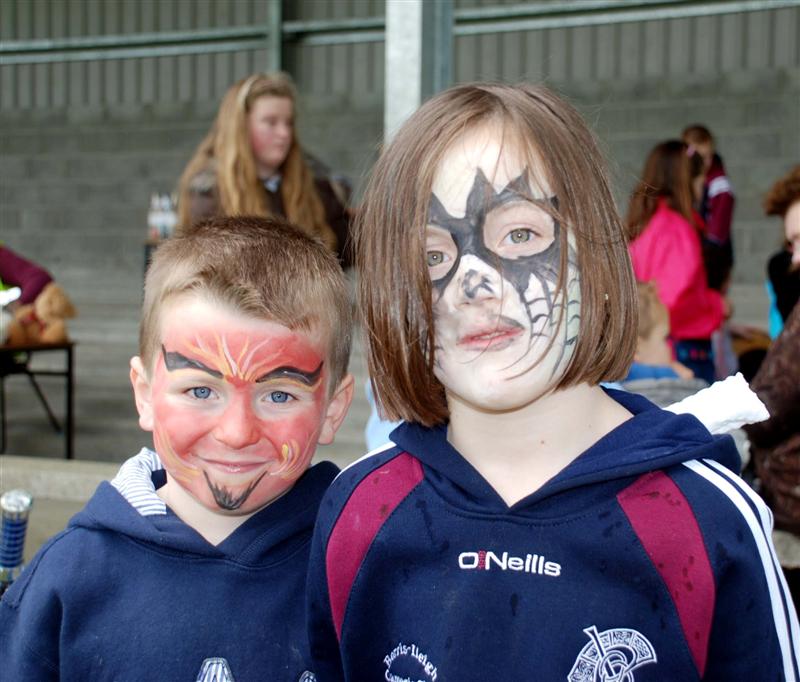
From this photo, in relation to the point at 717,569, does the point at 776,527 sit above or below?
below

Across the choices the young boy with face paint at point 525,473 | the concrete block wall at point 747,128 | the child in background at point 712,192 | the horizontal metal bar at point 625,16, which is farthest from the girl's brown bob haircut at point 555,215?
the concrete block wall at point 747,128

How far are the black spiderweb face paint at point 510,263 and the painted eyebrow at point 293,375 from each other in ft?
1.00

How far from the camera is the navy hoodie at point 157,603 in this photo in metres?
1.46

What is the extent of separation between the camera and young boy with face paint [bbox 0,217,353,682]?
146 centimetres

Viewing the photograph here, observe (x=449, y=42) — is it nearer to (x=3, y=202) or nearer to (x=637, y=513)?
(x=637, y=513)

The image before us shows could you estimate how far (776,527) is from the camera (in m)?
2.43

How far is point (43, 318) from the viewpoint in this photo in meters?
5.08

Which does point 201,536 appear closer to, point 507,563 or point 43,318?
point 507,563

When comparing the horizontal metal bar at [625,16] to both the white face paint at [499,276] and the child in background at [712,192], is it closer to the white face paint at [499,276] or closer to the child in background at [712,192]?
the child in background at [712,192]

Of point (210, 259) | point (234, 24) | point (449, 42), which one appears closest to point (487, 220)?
point (210, 259)

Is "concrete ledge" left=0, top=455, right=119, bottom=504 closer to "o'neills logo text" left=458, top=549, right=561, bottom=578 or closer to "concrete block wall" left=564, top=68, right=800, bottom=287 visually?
"o'neills logo text" left=458, top=549, right=561, bottom=578

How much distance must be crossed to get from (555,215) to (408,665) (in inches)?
23.5

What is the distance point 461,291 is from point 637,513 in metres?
0.35

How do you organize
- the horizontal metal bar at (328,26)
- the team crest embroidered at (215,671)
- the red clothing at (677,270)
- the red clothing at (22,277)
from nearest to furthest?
the team crest embroidered at (215,671), the red clothing at (677,270), the red clothing at (22,277), the horizontal metal bar at (328,26)
